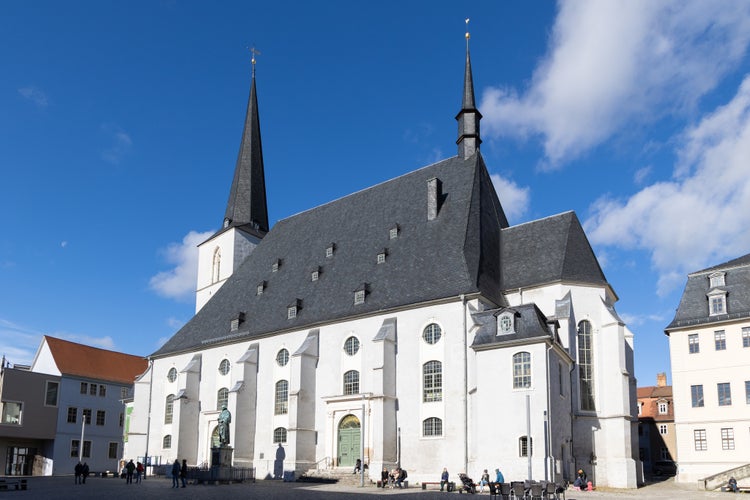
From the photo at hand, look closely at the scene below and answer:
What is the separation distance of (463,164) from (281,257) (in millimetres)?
14253

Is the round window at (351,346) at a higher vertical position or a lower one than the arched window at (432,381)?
higher

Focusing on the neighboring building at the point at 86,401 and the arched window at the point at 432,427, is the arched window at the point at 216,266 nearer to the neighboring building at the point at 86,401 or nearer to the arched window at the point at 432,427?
the neighboring building at the point at 86,401

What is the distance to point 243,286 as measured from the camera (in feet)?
157

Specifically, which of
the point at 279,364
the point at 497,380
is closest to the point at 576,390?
the point at 497,380

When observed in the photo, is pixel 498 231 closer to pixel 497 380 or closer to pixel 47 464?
pixel 497 380

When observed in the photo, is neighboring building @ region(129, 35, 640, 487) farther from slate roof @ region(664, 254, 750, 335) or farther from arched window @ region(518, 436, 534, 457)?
slate roof @ region(664, 254, 750, 335)

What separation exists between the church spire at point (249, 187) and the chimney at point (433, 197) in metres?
19.1

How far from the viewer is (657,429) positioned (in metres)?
60.6

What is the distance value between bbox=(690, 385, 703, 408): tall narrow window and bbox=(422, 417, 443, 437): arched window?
15140mm

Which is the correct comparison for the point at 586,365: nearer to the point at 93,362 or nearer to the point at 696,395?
the point at 696,395

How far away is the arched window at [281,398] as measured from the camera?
129 ft

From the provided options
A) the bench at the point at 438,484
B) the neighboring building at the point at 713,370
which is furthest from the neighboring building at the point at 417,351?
the neighboring building at the point at 713,370

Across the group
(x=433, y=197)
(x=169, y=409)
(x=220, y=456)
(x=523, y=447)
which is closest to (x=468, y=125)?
(x=433, y=197)

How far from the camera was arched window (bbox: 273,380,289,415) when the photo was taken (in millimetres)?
39219
